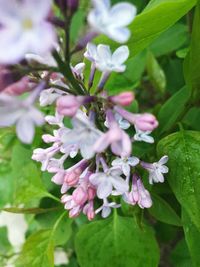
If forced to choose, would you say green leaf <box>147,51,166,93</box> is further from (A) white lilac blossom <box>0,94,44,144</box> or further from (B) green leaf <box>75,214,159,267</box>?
(A) white lilac blossom <box>0,94,44,144</box>

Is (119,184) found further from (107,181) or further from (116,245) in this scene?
(116,245)

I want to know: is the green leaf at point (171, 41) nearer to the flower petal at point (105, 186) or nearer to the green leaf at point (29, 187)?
the green leaf at point (29, 187)

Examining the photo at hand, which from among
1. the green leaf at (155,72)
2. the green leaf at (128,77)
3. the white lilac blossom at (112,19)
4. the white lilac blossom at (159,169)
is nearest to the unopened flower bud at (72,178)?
the white lilac blossom at (159,169)

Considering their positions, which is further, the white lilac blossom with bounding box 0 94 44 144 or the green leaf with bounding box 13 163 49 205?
the green leaf with bounding box 13 163 49 205

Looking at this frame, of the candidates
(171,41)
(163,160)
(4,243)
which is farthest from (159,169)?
(4,243)

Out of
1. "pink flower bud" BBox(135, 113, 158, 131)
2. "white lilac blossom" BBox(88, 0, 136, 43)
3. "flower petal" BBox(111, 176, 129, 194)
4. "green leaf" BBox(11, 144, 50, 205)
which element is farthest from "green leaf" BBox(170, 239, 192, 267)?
"white lilac blossom" BBox(88, 0, 136, 43)

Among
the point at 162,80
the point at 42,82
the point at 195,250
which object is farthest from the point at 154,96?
the point at 42,82

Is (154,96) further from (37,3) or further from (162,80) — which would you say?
(37,3)
